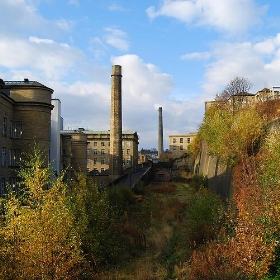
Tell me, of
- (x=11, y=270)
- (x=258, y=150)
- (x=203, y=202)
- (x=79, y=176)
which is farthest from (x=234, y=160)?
(x=11, y=270)

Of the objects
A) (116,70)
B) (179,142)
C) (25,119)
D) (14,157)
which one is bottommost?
(14,157)

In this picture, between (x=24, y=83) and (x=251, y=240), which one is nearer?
(x=251, y=240)

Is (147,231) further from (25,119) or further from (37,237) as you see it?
(25,119)

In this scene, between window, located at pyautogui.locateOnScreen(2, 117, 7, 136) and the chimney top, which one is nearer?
window, located at pyautogui.locateOnScreen(2, 117, 7, 136)

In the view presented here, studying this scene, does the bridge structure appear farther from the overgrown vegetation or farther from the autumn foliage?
the autumn foliage

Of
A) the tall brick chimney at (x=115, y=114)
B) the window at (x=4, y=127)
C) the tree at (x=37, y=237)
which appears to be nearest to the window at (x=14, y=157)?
the window at (x=4, y=127)

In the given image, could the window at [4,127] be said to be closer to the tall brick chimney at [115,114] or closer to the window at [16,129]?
the window at [16,129]

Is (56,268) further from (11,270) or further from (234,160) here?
(234,160)

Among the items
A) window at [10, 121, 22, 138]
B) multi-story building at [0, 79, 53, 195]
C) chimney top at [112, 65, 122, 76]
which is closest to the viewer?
multi-story building at [0, 79, 53, 195]

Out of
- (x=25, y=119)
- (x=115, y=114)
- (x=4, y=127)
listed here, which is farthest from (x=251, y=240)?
(x=115, y=114)

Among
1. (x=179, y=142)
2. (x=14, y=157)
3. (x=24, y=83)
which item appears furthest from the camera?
(x=179, y=142)

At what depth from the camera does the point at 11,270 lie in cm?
960

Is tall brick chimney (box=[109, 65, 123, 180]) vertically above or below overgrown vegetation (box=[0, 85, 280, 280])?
above

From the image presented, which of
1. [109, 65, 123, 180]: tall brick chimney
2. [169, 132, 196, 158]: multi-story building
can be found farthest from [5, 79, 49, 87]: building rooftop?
[169, 132, 196, 158]: multi-story building
